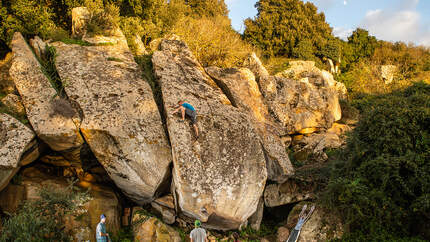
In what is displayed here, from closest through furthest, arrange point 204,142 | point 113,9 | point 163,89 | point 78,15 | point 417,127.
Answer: point 417,127, point 204,142, point 163,89, point 78,15, point 113,9

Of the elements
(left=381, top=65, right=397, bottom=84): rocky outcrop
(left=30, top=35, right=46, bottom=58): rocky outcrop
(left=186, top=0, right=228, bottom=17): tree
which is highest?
(left=186, top=0, right=228, bottom=17): tree

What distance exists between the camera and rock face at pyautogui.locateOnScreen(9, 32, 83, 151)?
8055 millimetres

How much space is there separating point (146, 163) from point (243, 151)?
3.56 meters

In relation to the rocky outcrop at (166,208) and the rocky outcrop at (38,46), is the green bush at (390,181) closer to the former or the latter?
Result: the rocky outcrop at (166,208)

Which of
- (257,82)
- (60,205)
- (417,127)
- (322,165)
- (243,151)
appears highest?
(257,82)

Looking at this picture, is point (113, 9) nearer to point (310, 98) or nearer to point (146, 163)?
point (146, 163)

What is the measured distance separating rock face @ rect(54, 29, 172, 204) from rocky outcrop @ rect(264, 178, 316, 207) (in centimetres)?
432

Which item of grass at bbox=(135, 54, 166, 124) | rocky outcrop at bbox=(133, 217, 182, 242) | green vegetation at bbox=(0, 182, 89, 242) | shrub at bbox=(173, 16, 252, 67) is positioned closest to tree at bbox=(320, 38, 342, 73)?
shrub at bbox=(173, 16, 252, 67)

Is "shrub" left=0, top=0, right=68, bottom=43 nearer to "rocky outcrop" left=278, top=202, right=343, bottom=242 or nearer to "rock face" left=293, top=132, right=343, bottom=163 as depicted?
"rock face" left=293, top=132, right=343, bottom=163

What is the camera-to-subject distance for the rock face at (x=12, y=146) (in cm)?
721

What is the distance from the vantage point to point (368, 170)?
7.72 meters

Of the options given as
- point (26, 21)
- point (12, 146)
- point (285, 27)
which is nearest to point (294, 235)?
point (12, 146)

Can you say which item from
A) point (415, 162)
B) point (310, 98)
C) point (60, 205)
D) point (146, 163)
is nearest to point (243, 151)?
point (146, 163)

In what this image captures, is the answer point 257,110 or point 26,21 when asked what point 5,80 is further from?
point 257,110
